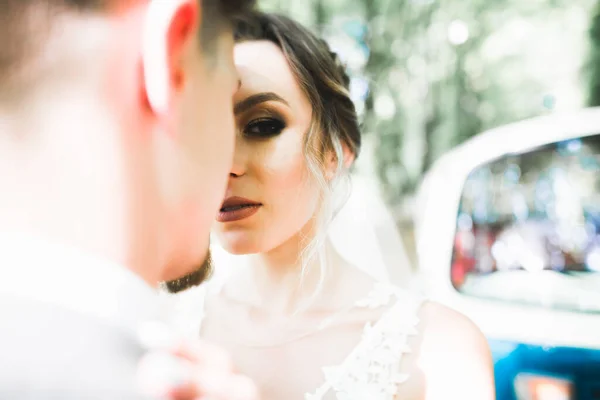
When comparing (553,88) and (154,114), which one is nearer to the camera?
(154,114)

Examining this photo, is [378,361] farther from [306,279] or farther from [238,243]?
[238,243]

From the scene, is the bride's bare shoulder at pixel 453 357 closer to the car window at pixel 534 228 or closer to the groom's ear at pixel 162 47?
the car window at pixel 534 228

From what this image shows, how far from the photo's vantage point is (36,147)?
24.4 inches

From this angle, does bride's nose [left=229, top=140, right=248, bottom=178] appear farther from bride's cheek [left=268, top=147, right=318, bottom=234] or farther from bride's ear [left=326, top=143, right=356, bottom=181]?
bride's ear [left=326, top=143, right=356, bottom=181]

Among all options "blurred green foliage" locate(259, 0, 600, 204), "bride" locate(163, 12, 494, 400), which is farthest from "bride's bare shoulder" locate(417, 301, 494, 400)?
"blurred green foliage" locate(259, 0, 600, 204)

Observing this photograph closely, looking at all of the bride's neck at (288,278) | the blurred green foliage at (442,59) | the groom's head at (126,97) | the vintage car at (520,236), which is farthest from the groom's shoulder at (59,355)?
the blurred green foliage at (442,59)

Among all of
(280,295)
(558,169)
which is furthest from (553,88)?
(280,295)

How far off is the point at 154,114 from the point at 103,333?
27 cm

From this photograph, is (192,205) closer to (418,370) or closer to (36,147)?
(36,147)

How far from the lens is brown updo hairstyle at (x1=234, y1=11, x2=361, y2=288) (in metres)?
1.54

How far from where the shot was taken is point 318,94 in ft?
5.16

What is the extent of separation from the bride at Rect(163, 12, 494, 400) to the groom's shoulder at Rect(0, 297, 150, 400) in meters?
0.87

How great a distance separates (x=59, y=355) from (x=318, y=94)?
3.81 ft

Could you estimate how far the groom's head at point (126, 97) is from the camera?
0.63 metres
